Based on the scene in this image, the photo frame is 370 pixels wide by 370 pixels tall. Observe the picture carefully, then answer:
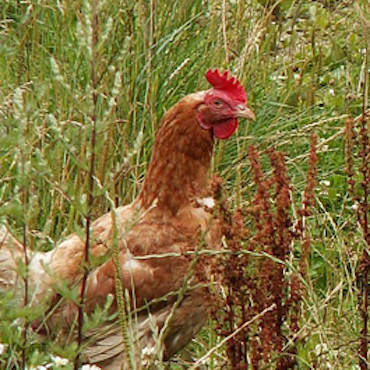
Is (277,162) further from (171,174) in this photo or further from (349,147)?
(171,174)

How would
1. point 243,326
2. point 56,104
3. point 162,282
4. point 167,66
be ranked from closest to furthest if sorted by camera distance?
1. point 243,326
2. point 162,282
3. point 56,104
4. point 167,66

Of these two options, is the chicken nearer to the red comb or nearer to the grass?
the red comb

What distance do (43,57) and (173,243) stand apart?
1540mm

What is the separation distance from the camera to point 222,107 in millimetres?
3830

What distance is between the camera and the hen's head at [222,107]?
3.81 metres

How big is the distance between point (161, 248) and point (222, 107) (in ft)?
1.90

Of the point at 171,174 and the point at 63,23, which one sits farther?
the point at 63,23

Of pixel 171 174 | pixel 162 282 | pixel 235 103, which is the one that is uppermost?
pixel 235 103

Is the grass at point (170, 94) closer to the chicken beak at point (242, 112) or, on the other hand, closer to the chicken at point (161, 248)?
the chicken at point (161, 248)

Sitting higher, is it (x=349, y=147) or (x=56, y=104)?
(x=349, y=147)

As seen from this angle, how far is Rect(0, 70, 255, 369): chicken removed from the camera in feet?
11.8

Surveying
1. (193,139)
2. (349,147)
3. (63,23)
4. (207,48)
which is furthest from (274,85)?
(349,147)

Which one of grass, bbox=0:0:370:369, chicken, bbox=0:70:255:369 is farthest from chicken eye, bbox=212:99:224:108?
grass, bbox=0:0:370:369

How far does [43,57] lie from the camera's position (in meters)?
4.84
